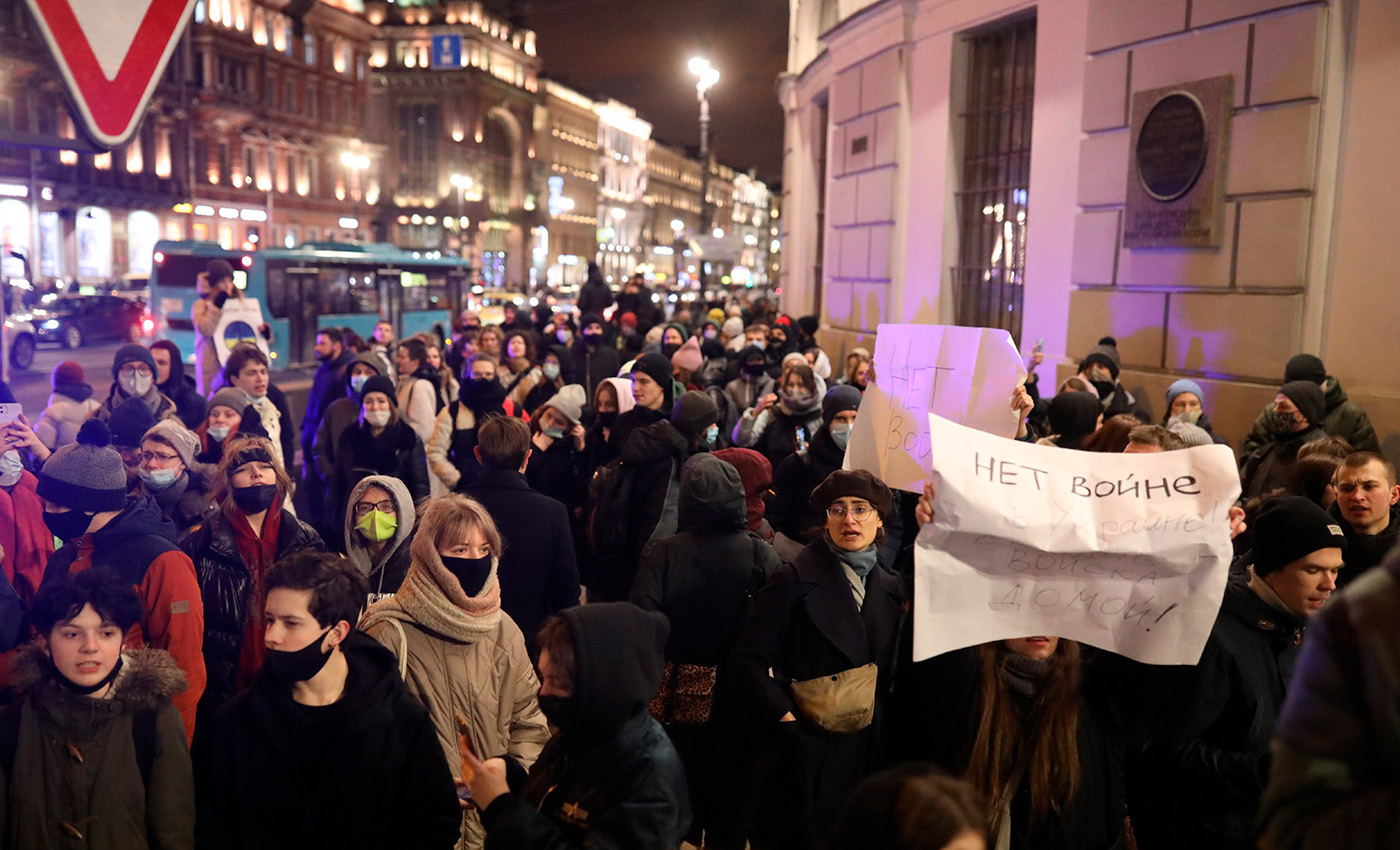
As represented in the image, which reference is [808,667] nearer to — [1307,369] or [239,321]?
[1307,369]

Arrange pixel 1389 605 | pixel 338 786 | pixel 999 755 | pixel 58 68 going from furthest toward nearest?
1. pixel 999 755
2. pixel 338 786
3. pixel 58 68
4. pixel 1389 605

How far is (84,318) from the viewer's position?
31750 mm

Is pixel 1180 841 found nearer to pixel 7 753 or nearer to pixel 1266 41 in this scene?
pixel 7 753

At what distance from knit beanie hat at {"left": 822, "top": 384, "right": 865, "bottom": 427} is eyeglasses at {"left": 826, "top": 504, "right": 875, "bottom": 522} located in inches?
94.2

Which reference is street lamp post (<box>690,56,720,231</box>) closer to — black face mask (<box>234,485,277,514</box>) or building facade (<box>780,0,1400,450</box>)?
building facade (<box>780,0,1400,450</box>)

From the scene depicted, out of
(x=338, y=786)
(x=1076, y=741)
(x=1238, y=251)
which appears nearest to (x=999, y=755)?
(x=1076, y=741)

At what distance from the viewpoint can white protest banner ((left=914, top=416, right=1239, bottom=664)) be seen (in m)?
3.26

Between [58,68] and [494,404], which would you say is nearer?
[58,68]

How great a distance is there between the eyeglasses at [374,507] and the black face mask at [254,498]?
38 centimetres

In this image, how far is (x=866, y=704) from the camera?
3.72 metres

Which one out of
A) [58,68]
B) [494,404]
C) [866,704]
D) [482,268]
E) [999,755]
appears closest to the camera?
[58,68]

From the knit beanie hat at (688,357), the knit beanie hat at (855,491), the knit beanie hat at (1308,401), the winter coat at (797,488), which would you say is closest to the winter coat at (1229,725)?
the knit beanie hat at (855,491)

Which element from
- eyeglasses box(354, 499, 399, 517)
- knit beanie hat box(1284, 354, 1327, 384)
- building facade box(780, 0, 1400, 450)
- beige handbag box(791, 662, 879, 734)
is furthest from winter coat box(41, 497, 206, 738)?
building facade box(780, 0, 1400, 450)

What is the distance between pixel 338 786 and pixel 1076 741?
1988 mm
